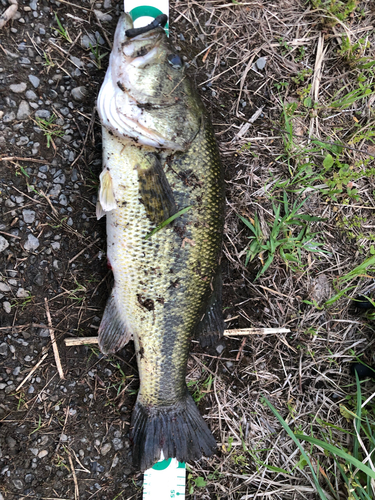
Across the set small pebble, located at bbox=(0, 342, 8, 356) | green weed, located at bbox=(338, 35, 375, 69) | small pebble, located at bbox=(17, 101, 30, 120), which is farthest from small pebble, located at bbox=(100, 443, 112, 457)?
green weed, located at bbox=(338, 35, 375, 69)

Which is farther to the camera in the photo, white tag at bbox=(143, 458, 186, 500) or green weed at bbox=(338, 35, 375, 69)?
green weed at bbox=(338, 35, 375, 69)

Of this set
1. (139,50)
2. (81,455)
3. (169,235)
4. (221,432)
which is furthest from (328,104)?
(81,455)

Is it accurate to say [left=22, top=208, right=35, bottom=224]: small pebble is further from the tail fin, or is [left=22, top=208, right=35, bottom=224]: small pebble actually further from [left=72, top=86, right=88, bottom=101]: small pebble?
the tail fin

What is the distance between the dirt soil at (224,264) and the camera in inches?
87.3

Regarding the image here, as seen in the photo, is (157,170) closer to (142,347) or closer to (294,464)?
(142,347)

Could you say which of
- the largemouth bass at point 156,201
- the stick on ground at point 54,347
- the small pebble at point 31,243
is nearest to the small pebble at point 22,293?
the stick on ground at point 54,347

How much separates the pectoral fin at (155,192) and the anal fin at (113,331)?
629 mm

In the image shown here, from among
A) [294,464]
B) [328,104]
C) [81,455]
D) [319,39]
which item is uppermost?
[319,39]

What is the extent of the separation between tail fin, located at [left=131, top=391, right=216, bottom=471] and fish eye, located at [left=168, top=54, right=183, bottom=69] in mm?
2203

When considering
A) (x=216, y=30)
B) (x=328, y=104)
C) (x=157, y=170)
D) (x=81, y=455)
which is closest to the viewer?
(x=157, y=170)

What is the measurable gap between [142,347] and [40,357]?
0.75m

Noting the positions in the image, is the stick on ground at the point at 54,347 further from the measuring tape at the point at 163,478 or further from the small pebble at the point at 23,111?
the small pebble at the point at 23,111

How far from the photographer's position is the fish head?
6.30 ft

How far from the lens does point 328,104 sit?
8.84 feet
